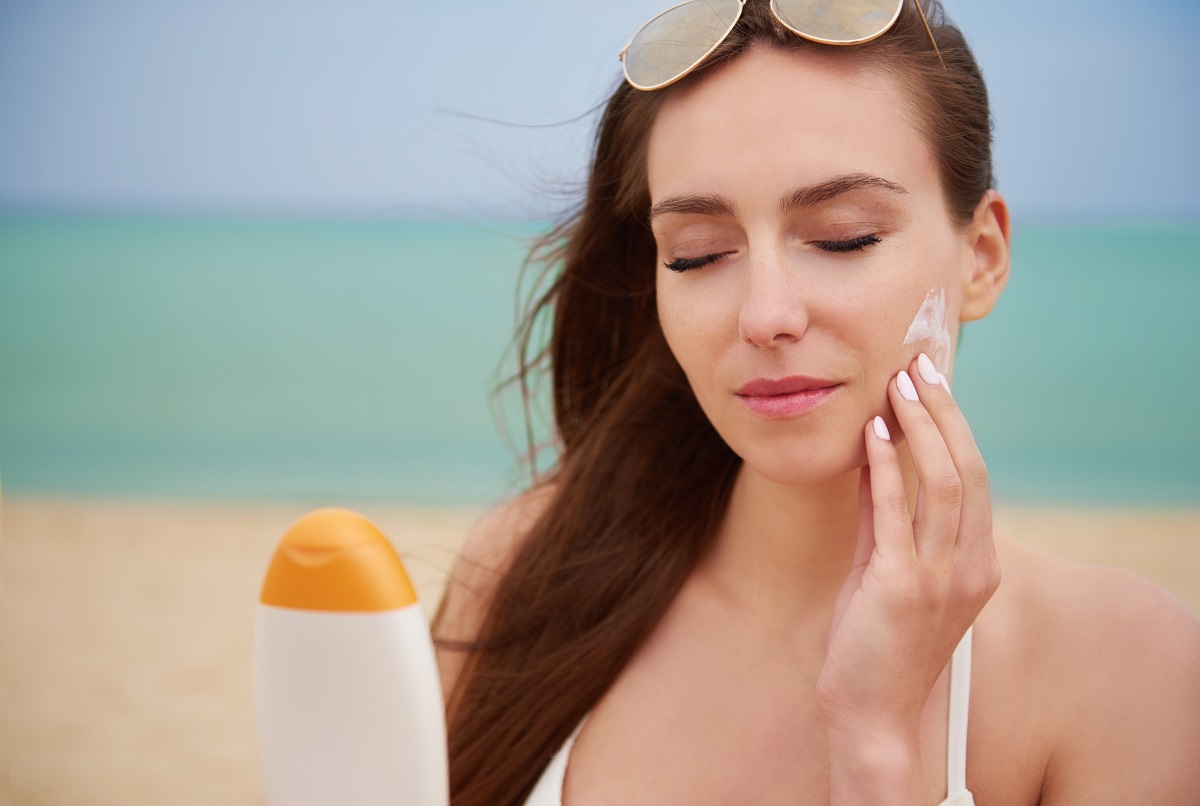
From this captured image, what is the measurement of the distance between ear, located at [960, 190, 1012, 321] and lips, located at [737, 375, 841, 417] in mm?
415

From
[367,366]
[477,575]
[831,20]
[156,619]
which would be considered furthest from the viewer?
[367,366]

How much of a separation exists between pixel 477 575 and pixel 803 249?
121 cm

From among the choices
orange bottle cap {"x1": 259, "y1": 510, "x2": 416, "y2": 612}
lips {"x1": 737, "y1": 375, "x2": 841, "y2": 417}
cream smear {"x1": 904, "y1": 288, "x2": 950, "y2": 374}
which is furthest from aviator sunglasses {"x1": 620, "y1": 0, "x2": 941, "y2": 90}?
orange bottle cap {"x1": 259, "y1": 510, "x2": 416, "y2": 612}

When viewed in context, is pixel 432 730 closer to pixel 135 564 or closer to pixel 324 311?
pixel 135 564

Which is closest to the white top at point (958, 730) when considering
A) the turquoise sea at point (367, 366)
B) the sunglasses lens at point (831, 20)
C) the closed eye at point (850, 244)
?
the closed eye at point (850, 244)

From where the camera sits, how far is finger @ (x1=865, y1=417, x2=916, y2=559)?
178cm

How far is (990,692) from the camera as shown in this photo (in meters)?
1.96

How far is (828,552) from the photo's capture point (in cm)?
222

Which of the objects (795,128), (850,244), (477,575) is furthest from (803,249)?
(477,575)

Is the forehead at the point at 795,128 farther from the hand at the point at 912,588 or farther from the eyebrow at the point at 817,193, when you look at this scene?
the hand at the point at 912,588

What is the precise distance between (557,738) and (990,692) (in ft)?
2.79

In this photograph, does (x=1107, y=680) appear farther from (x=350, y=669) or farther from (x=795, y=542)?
(x=350, y=669)

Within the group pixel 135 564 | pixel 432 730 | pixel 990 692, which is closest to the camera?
pixel 432 730

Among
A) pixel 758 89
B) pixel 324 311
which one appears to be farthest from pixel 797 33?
pixel 324 311
